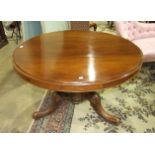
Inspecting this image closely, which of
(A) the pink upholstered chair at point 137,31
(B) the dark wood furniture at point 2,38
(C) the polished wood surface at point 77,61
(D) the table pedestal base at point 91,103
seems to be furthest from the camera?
(B) the dark wood furniture at point 2,38

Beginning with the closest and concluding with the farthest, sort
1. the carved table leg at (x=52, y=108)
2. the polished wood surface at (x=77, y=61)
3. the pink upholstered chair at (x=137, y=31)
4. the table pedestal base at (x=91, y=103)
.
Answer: the polished wood surface at (x=77, y=61) < the table pedestal base at (x=91, y=103) < the carved table leg at (x=52, y=108) < the pink upholstered chair at (x=137, y=31)

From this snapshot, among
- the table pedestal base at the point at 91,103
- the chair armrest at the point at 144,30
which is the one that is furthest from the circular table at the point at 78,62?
the chair armrest at the point at 144,30

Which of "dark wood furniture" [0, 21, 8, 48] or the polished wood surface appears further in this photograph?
"dark wood furniture" [0, 21, 8, 48]

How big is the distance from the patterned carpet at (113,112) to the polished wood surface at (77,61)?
2.40 feet

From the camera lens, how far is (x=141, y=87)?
2.55 m

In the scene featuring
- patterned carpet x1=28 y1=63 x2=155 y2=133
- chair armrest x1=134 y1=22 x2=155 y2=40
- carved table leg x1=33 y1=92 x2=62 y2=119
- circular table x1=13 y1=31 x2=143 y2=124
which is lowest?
patterned carpet x1=28 y1=63 x2=155 y2=133

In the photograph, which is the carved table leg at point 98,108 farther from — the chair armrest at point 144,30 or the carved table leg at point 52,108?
the chair armrest at point 144,30

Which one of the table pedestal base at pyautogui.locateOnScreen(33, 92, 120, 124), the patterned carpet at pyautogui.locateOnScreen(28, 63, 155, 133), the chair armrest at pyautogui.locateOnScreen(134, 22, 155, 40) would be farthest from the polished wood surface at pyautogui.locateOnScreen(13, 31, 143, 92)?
the chair armrest at pyautogui.locateOnScreen(134, 22, 155, 40)

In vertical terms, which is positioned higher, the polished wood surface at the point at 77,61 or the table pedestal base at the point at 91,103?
the polished wood surface at the point at 77,61

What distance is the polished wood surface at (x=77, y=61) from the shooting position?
1.22 meters

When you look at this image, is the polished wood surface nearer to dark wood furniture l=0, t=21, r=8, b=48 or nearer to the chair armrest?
the chair armrest

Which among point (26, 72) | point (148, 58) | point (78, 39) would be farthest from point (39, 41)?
point (148, 58)

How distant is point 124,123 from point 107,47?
768mm

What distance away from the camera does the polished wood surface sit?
1220 millimetres
